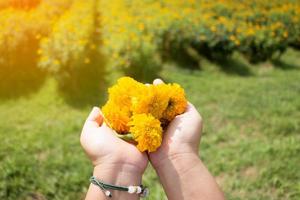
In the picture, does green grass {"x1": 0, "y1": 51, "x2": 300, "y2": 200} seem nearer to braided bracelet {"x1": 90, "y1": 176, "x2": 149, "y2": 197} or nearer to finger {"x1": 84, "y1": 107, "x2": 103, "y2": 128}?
finger {"x1": 84, "y1": 107, "x2": 103, "y2": 128}

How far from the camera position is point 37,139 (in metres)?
4.91

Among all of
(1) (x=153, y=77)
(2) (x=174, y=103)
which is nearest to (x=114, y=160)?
(2) (x=174, y=103)

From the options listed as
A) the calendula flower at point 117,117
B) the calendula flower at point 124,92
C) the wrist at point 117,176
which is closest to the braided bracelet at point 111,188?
the wrist at point 117,176

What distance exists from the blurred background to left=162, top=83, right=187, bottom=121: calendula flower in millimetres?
1482

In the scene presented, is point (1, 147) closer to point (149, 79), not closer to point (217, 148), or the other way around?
point (217, 148)

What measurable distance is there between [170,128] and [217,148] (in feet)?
9.39

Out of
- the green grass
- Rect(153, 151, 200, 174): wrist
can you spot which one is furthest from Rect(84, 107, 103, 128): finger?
the green grass

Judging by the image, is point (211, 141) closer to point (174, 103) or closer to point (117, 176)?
point (174, 103)

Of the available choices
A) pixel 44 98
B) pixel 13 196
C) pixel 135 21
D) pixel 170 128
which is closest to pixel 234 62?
pixel 135 21

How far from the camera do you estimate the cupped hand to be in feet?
6.22

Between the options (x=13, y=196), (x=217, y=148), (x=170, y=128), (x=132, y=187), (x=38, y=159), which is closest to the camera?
(x=132, y=187)

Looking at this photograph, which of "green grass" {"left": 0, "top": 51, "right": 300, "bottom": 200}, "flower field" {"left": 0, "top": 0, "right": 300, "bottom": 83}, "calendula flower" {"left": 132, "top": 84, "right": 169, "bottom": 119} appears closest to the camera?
"calendula flower" {"left": 132, "top": 84, "right": 169, "bottom": 119}

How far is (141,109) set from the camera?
6.56 ft

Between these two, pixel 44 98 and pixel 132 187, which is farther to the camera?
pixel 44 98
